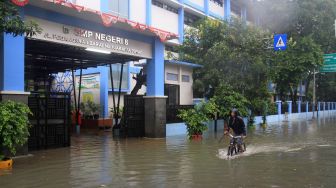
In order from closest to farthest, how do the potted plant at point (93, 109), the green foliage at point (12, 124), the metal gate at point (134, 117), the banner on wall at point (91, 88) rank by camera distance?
the green foliage at point (12, 124) → the metal gate at point (134, 117) → the potted plant at point (93, 109) → the banner on wall at point (91, 88)

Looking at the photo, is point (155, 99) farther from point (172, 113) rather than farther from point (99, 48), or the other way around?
point (99, 48)

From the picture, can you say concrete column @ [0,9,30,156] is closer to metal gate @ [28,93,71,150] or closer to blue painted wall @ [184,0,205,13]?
metal gate @ [28,93,71,150]

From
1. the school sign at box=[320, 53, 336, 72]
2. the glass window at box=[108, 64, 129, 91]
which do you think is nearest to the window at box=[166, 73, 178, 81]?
the glass window at box=[108, 64, 129, 91]

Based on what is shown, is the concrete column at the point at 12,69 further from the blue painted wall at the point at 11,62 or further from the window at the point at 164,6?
the window at the point at 164,6

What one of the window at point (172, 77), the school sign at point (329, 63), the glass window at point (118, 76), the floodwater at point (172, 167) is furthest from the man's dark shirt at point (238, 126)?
the school sign at point (329, 63)

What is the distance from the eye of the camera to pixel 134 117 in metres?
19.7

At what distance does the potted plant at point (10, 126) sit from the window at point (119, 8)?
17986 millimetres

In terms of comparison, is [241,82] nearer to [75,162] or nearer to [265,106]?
[265,106]

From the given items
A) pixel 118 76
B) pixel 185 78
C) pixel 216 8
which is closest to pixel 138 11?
pixel 118 76

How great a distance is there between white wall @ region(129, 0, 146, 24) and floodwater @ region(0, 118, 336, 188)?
16224 mm

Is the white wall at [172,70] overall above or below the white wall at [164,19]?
below

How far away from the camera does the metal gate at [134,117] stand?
19.6 meters

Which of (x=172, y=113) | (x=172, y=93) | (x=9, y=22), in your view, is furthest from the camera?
(x=172, y=93)

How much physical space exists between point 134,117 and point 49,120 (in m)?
5.73
